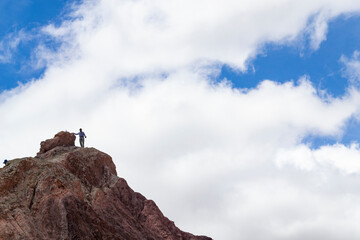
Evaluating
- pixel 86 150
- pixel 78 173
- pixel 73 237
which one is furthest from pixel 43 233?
pixel 86 150

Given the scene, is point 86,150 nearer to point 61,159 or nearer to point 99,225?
point 61,159

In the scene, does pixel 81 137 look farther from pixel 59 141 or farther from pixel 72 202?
pixel 72 202

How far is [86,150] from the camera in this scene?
73562 mm

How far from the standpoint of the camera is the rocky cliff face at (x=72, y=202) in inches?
2109

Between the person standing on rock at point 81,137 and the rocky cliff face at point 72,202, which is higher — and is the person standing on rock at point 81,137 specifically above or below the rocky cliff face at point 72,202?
above

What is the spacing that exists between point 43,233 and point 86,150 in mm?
22186

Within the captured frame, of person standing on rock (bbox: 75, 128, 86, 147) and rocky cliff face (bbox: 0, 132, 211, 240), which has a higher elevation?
person standing on rock (bbox: 75, 128, 86, 147)

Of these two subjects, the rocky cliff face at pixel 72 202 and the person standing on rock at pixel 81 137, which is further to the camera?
the person standing on rock at pixel 81 137

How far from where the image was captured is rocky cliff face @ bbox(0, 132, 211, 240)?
53.6 m

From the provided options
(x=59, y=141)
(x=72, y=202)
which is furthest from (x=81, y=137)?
(x=72, y=202)

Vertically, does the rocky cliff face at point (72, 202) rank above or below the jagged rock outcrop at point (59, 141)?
below

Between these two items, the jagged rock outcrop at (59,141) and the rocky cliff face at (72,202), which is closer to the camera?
the rocky cliff face at (72,202)

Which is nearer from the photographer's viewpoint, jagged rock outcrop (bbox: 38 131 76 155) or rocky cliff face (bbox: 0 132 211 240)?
rocky cliff face (bbox: 0 132 211 240)

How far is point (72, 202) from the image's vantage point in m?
56.1
